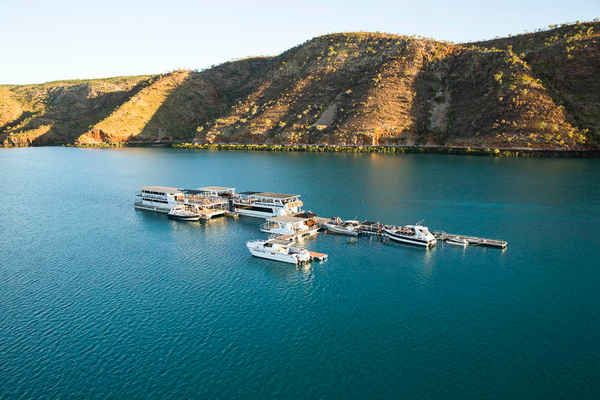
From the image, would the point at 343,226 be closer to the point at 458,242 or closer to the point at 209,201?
the point at 458,242

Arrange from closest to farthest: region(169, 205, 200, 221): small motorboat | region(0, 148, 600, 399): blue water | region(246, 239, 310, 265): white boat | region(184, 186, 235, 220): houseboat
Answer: region(0, 148, 600, 399): blue water → region(246, 239, 310, 265): white boat → region(169, 205, 200, 221): small motorboat → region(184, 186, 235, 220): houseboat

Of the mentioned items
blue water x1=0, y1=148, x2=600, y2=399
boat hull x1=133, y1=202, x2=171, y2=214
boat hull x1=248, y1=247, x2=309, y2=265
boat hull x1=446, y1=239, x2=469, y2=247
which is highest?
boat hull x1=446, y1=239, x2=469, y2=247

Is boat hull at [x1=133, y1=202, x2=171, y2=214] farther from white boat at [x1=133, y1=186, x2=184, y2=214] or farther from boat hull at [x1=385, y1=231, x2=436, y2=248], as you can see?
boat hull at [x1=385, y1=231, x2=436, y2=248]

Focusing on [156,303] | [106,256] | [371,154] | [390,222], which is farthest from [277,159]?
[156,303]

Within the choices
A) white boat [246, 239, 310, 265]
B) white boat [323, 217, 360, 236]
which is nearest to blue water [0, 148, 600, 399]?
white boat [246, 239, 310, 265]

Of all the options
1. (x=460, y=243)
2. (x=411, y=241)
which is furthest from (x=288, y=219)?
(x=460, y=243)

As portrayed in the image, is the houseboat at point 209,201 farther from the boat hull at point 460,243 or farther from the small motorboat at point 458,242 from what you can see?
the boat hull at point 460,243
